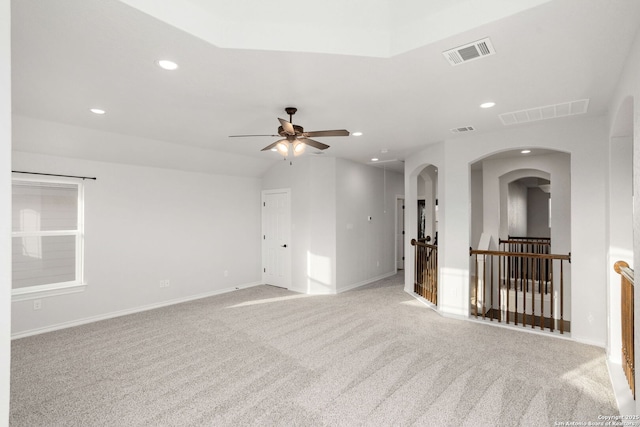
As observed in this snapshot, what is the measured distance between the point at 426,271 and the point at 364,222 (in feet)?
6.29

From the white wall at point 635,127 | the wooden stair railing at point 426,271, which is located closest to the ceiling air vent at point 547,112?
the white wall at point 635,127

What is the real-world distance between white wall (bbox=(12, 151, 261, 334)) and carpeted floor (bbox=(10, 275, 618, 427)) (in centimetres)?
44

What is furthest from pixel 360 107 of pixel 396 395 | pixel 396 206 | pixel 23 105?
pixel 396 206

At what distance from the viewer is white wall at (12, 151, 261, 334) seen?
15.4 ft

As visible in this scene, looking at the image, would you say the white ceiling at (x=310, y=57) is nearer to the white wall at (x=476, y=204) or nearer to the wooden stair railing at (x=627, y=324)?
the wooden stair railing at (x=627, y=324)

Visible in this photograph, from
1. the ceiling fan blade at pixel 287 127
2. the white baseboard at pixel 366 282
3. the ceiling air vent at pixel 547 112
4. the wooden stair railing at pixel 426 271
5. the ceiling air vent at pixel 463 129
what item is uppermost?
the ceiling air vent at pixel 463 129

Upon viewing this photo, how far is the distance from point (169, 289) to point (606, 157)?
261 inches

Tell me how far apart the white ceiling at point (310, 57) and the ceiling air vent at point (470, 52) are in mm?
51

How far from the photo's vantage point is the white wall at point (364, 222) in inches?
262

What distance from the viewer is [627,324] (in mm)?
2820

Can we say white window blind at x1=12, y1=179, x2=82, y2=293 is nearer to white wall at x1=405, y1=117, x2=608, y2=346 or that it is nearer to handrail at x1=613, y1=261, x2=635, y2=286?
white wall at x1=405, y1=117, x2=608, y2=346

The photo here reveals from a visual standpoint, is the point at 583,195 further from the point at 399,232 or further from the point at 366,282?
the point at 399,232

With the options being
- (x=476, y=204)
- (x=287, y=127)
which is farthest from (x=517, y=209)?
(x=287, y=127)

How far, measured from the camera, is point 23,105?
343cm
